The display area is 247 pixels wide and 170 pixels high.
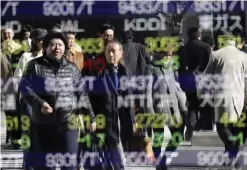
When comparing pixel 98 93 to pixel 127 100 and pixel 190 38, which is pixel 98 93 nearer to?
pixel 127 100

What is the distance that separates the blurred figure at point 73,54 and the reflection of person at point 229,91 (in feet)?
2.76

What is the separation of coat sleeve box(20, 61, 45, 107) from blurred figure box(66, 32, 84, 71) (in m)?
0.26

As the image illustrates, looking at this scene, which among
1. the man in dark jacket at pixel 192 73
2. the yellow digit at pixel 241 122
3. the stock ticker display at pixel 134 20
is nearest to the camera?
the stock ticker display at pixel 134 20

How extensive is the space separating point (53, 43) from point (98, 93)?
455 millimetres

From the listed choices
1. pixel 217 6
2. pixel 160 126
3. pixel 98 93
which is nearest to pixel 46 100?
pixel 98 93

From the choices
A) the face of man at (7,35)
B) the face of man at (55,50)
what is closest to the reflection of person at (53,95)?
the face of man at (55,50)

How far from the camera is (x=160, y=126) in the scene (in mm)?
5434

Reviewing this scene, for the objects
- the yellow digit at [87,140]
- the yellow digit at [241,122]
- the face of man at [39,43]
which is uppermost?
the face of man at [39,43]

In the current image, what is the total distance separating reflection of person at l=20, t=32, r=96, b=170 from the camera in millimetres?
5371

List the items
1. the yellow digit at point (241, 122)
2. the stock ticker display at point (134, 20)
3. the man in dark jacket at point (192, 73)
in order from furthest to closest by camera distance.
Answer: the yellow digit at point (241, 122), the man in dark jacket at point (192, 73), the stock ticker display at point (134, 20)

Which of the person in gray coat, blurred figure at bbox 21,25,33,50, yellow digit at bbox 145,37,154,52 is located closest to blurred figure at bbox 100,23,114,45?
yellow digit at bbox 145,37,154,52

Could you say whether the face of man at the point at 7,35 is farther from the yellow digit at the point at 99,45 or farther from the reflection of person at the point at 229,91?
the reflection of person at the point at 229,91

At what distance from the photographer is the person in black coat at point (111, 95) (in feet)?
17.7

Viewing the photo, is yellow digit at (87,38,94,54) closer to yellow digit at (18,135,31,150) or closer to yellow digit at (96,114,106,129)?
yellow digit at (96,114,106,129)
